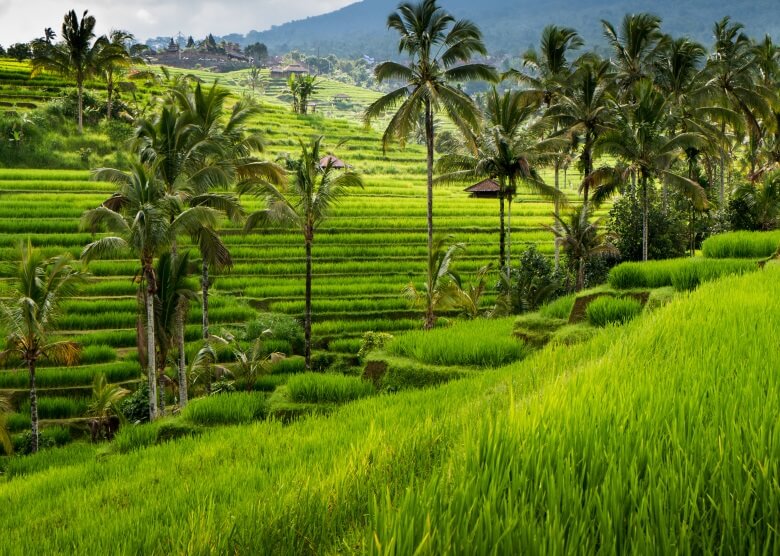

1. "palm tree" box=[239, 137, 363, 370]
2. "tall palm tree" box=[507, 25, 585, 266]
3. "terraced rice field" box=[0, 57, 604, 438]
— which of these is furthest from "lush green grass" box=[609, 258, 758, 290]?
"tall palm tree" box=[507, 25, 585, 266]

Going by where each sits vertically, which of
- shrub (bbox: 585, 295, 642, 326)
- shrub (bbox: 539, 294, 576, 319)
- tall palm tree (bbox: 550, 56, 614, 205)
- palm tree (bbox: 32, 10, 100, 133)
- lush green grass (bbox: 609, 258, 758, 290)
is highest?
palm tree (bbox: 32, 10, 100, 133)

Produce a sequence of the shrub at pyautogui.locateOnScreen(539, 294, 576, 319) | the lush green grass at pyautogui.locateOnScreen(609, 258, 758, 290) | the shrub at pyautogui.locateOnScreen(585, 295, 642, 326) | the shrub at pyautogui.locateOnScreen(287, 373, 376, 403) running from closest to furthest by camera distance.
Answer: the shrub at pyautogui.locateOnScreen(585, 295, 642, 326) → the lush green grass at pyautogui.locateOnScreen(609, 258, 758, 290) → the shrub at pyautogui.locateOnScreen(287, 373, 376, 403) → the shrub at pyautogui.locateOnScreen(539, 294, 576, 319)

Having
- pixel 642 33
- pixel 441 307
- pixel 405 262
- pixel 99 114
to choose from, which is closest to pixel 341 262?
pixel 405 262

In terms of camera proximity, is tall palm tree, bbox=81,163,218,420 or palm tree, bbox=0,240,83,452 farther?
palm tree, bbox=0,240,83,452

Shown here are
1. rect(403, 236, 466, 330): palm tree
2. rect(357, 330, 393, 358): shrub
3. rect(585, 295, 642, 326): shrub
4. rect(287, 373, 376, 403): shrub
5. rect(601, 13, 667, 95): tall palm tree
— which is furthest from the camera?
rect(601, 13, 667, 95): tall palm tree

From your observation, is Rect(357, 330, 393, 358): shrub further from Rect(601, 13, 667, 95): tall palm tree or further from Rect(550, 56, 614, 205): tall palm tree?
Rect(601, 13, 667, 95): tall palm tree

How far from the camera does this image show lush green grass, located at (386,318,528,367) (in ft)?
34.6

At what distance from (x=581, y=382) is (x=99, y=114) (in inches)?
1757

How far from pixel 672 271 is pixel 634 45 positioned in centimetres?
2039

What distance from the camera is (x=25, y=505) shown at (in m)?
7.51

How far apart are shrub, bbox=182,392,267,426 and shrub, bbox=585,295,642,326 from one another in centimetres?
557

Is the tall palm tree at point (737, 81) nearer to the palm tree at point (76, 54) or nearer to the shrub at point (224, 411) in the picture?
the shrub at point (224, 411)

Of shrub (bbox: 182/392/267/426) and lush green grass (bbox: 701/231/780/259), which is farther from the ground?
lush green grass (bbox: 701/231/780/259)

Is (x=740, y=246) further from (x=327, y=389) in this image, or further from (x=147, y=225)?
(x=147, y=225)
